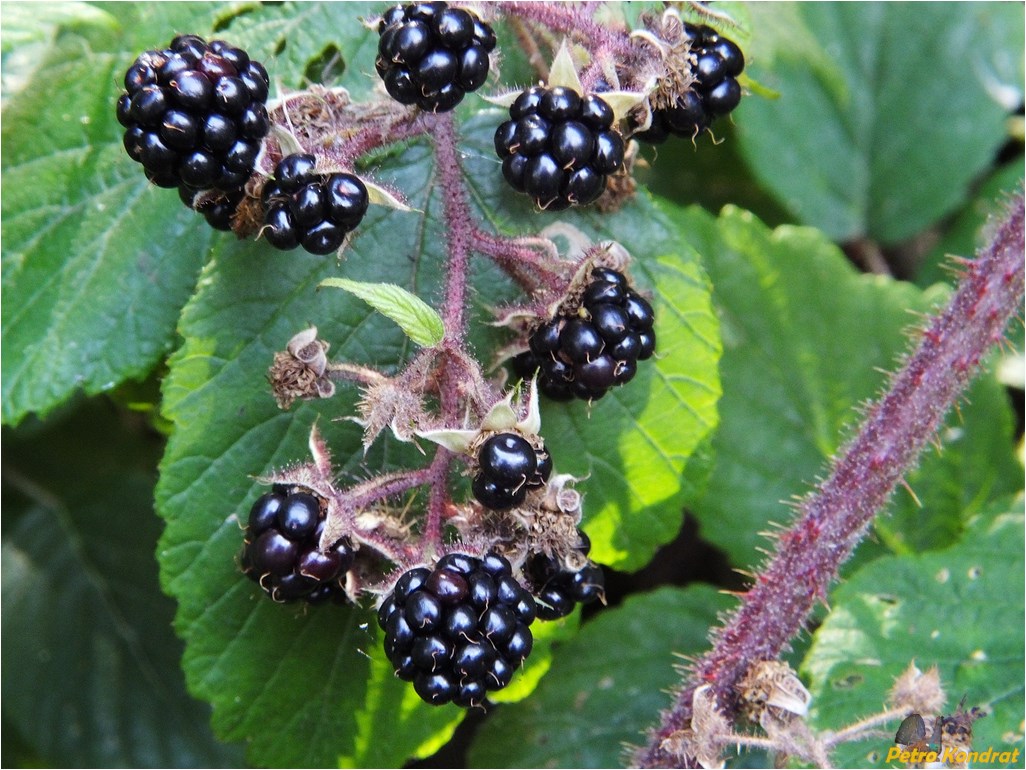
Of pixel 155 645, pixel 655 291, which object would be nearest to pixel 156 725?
pixel 155 645

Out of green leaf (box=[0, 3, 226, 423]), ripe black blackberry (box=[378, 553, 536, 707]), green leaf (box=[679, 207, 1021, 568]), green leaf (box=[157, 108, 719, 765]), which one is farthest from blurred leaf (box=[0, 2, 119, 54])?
green leaf (box=[679, 207, 1021, 568])

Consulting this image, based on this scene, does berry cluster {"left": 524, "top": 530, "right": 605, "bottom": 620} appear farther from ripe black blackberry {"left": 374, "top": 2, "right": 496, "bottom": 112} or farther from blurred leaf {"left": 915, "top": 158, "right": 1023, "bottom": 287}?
blurred leaf {"left": 915, "top": 158, "right": 1023, "bottom": 287}

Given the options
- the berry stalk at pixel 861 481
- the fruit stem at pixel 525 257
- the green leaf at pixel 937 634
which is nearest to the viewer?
the fruit stem at pixel 525 257

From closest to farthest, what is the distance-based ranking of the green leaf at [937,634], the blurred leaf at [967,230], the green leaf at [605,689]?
the green leaf at [937,634] → the green leaf at [605,689] → the blurred leaf at [967,230]

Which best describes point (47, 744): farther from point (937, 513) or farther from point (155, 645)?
point (937, 513)

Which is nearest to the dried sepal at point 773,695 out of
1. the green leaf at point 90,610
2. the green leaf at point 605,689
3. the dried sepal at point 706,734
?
the dried sepal at point 706,734

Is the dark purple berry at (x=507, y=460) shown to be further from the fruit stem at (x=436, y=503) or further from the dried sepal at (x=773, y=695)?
the dried sepal at (x=773, y=695)
